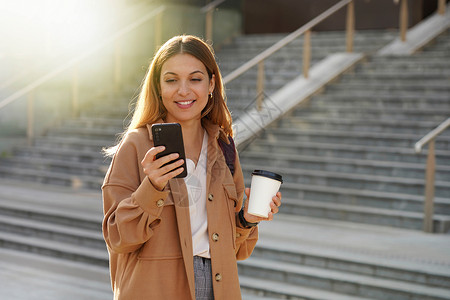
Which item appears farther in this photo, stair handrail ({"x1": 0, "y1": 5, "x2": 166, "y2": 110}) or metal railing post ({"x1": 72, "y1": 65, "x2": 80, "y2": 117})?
metal railing post ({"x1": 72, "y1": 65, "x2": 80, "y2": 117})

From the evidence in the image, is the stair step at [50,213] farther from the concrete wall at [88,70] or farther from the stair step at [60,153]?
the concrete wall at [88,70]

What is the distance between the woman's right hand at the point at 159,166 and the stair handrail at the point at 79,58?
8924mm

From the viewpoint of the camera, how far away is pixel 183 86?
217 centimetres

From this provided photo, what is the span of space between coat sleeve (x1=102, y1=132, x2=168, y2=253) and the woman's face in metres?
0.18

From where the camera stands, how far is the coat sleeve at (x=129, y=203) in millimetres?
1959

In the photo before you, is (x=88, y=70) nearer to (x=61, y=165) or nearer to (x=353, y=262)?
(x=61, y=165)

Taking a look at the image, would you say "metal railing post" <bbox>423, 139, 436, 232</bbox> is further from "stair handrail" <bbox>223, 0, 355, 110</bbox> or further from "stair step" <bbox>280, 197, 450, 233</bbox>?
"stair handrail" <bbox>223, 0, 355, 110</bbox>

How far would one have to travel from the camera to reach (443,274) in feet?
16.6

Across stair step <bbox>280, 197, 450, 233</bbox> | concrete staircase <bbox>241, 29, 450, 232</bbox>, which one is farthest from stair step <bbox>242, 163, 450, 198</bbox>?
stair step <bbox>280, 197, 450, 233</bbox>

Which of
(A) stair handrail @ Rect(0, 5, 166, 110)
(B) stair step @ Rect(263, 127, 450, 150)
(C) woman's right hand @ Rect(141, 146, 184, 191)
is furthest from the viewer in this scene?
(A) stair handrail @ Rect(0, 5, 166, 110)

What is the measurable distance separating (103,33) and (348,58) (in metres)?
4.63

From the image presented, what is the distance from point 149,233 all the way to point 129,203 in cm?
11

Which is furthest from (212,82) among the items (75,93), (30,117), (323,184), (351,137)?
(75,93)

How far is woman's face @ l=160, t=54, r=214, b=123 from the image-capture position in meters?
2.17
